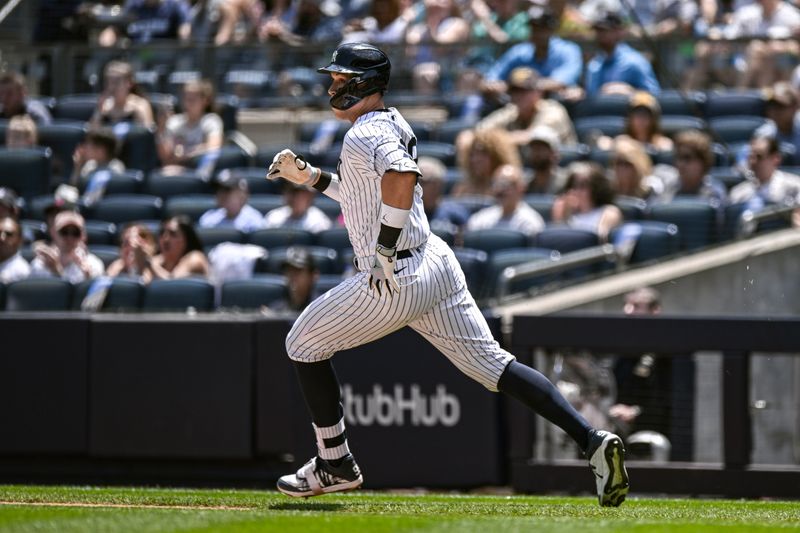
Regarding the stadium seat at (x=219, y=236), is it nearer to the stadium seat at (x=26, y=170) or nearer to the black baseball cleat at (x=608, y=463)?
the stadium seat at (x=26, y=170)

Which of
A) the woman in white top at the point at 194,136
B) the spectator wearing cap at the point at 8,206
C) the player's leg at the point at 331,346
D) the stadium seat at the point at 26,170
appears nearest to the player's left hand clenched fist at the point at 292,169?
the player's leg at the point at 331,346

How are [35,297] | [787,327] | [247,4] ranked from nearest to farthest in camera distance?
[787,327]
[35,297]
[247,4]

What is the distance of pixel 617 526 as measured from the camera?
5.01 metres

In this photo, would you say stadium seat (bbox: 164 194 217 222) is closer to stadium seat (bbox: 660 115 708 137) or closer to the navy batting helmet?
stadium seat (bbox: 660 115 708 137)

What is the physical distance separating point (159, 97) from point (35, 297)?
12.3 feet

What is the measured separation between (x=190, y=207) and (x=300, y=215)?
108cm

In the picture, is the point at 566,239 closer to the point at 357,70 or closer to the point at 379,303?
the point at 357,70

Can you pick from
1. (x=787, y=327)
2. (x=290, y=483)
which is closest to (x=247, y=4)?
(x=787, y=327)

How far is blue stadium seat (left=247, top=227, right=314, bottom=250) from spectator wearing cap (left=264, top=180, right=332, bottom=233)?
0.25ft

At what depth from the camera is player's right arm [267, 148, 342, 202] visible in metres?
5.95

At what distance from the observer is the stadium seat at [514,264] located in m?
9.41

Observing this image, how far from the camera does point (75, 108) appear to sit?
525 inches

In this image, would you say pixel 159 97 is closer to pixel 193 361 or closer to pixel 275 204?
pixel 275 204

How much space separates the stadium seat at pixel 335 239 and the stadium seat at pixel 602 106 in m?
2.65
